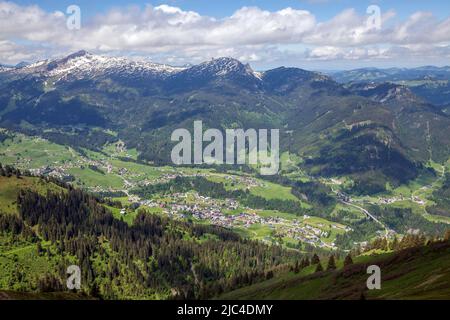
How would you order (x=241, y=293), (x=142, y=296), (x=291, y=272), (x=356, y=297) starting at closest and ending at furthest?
(x=356, y=297), (x=241, y=293), (x=291, y=272), (x=142, y=296)

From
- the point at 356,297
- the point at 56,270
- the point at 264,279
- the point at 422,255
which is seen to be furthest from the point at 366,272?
the point at 56,270

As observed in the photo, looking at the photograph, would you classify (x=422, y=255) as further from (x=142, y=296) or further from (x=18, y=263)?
(x=18, y=263)
